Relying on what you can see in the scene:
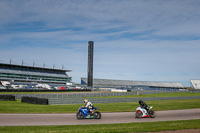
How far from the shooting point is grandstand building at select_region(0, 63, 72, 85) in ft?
390

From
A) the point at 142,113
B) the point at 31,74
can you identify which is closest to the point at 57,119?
the point at 142,113

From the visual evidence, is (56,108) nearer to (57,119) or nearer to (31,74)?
(57,119)

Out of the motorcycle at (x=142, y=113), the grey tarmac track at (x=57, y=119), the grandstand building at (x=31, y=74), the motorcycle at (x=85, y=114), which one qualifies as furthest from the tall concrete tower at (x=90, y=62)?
the motorcycle at (x=85, y=114)

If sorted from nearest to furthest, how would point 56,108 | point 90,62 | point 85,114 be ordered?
point 85,114, point 56,108, point 90,62

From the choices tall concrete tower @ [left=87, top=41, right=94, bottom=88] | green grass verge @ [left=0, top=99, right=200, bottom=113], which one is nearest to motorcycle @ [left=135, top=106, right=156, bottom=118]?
green grass verge @ [left=0, top=99, right=200, bottom=113]

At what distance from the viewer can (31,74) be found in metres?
129

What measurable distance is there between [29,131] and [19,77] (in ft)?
393

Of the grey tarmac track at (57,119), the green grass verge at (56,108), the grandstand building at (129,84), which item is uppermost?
the grandstand building at (129,84)

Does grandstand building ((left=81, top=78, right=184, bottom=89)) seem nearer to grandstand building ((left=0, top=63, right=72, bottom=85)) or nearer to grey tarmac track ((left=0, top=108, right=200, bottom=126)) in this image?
grandstand building ((left=0, top=63, right=72, bottom=85))

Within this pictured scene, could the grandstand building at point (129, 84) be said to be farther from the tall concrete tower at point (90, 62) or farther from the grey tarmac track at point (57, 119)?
the grey tarmac track at point (57, 119)

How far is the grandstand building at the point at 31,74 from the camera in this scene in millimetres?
118881

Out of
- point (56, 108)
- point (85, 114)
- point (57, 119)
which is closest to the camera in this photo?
point (57, 119)

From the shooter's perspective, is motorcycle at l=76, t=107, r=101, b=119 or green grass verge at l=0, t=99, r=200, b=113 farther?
green grass verge at l=0, t=99, r=200, b=113

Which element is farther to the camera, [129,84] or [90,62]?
[129,84]
